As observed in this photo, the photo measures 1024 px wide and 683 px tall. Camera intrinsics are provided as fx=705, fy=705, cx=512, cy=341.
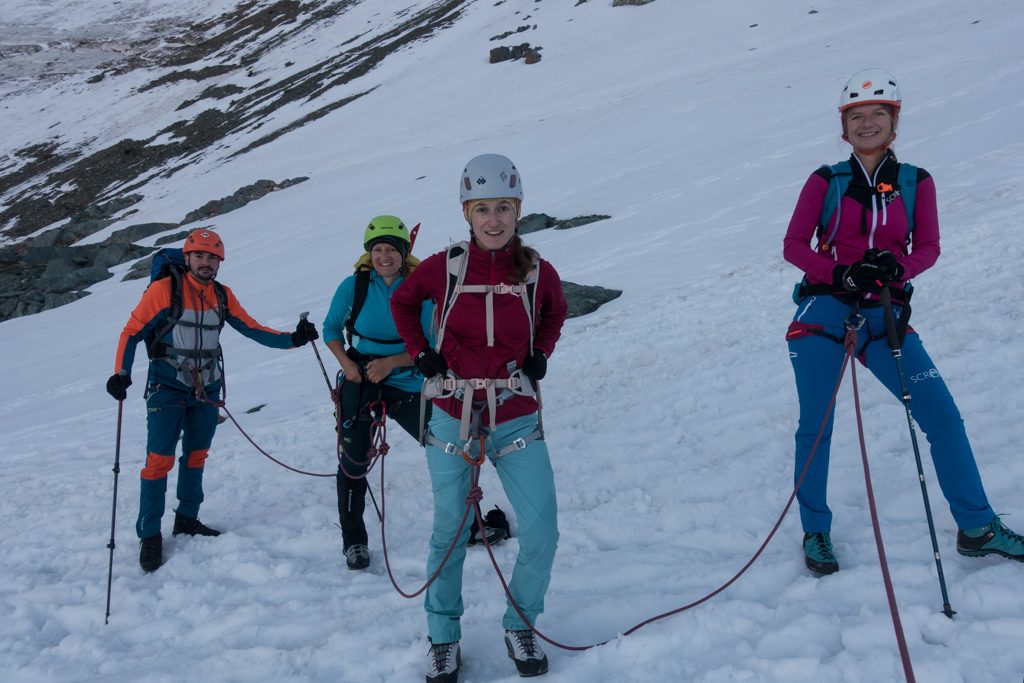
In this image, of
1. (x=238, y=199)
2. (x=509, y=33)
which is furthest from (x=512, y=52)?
(x=238, y=199)

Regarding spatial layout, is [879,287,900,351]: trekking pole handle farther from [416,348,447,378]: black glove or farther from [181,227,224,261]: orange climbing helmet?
[181,227,224,261]: orange climbing helmet

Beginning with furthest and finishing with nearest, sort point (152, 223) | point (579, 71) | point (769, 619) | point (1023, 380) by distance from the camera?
point (579, 71), point (152, 223), point (1023, 380), point (769, 619)

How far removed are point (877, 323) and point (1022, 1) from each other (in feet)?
107

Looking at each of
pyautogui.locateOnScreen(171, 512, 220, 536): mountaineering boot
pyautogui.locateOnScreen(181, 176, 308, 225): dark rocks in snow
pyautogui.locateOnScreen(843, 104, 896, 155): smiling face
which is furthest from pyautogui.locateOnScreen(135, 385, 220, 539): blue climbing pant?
pyautogui.locateOnScreen(181, 176, 308, 225): dark rocks in snow

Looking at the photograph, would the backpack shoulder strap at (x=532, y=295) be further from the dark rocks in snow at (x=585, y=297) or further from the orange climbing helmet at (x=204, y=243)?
the dark rocks in snow at (x=585, y=297)

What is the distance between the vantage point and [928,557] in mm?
3826

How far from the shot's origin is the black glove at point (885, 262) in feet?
11.0

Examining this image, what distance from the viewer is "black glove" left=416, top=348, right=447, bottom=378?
3.42 m

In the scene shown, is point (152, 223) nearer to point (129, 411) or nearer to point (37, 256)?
point (37, 256)

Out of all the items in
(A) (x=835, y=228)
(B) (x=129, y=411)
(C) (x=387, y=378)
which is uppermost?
(A) (x=835, y=228)

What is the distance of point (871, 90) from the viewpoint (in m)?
3.57

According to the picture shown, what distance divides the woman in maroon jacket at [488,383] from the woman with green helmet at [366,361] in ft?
4.27

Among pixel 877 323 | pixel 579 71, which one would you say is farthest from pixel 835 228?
pixel 579 71

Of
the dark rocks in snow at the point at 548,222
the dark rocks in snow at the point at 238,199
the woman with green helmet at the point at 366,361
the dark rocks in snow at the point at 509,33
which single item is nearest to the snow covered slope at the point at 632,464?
the dark rocks in snow at the point at 548,222
